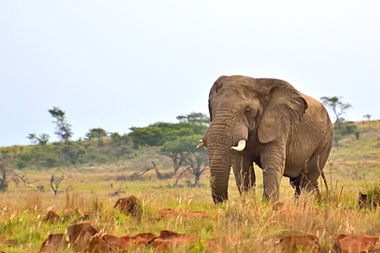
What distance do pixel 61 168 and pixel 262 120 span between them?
136 ft

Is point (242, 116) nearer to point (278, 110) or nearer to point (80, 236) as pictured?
point (278, 110)

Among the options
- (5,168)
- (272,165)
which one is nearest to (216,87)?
(272,165)

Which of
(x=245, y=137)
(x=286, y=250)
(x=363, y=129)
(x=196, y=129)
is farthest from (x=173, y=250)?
(x=363, y=129)

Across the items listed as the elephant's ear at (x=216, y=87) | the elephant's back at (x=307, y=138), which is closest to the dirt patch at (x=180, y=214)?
the elephant's ear at (x=216, y=87)

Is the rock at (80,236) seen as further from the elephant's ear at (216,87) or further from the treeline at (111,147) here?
the treeline at (111,147)

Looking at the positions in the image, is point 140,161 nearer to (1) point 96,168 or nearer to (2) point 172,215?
(1) point 96,168

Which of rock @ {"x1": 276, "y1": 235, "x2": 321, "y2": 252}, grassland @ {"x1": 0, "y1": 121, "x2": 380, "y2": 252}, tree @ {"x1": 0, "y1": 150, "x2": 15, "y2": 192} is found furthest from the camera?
tree @ {"x1": 0, "y1": 150, "x2": 15, "y2": 192}

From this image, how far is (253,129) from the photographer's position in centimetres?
809

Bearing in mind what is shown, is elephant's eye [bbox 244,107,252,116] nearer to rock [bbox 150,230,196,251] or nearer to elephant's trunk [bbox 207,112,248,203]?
elephant's trunk [bbox 207,112,248,203]

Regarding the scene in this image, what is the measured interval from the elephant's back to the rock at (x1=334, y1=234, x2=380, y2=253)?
510 centimetres

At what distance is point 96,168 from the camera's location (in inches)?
1843

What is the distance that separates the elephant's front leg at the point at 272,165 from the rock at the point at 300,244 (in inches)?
153

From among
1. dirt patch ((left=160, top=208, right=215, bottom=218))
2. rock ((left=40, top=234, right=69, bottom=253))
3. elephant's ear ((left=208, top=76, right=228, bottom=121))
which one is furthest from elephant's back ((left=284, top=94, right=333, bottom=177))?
rock ((left=40, top=234, right=69, bottom=253))

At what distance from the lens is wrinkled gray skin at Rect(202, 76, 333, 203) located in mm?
7562
